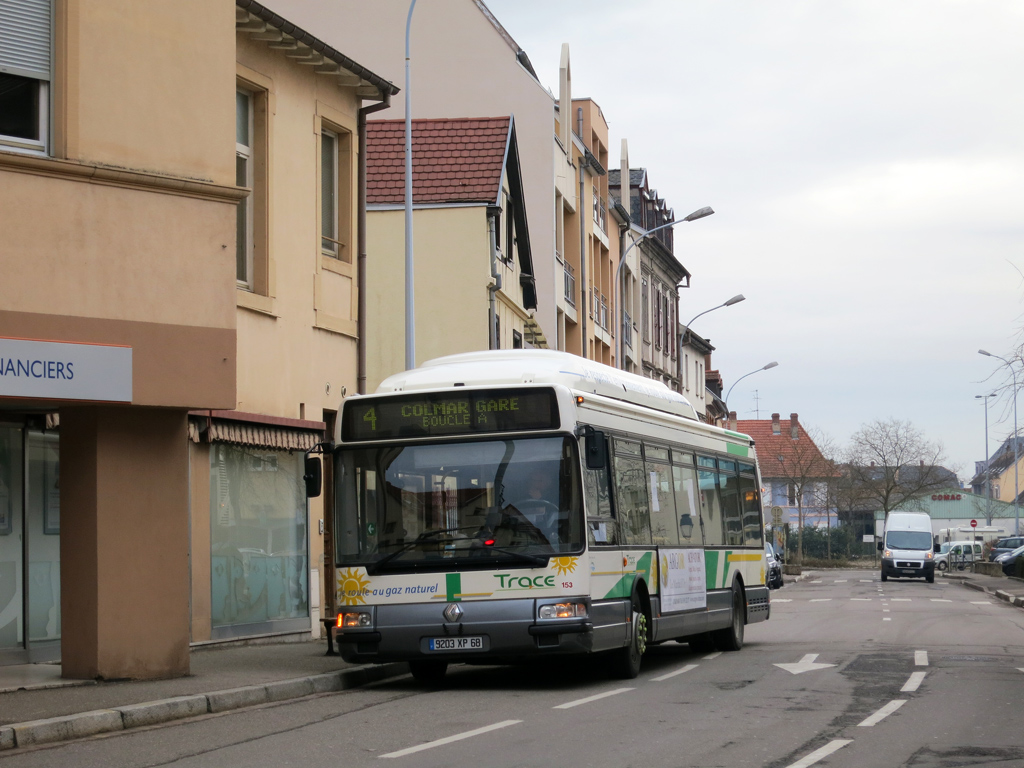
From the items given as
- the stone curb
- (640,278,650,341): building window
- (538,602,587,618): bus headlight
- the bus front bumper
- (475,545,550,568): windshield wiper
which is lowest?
the stone curb

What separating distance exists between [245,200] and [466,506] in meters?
7.26

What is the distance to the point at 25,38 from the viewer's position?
13070mm

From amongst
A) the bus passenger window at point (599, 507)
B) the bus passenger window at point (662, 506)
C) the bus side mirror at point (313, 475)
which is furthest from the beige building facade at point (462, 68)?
the bus passenger window at point (599, 507)

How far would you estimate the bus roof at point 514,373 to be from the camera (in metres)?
14.3

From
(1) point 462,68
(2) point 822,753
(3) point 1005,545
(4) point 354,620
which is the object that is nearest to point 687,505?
(4) point 354,620

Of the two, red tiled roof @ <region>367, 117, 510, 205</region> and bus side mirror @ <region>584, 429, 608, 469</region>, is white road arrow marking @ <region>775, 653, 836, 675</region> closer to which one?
bus side mirror @ <region>584, 429, 608, 469</region>

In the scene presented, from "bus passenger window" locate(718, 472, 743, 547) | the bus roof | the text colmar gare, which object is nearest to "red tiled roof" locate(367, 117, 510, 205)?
"bus passenger window" locate(718, 472, 743, 547)

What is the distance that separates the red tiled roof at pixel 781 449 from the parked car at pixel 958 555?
29.2 ft

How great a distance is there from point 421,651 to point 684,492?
199 inches

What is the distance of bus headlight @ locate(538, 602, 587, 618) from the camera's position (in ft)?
43.5

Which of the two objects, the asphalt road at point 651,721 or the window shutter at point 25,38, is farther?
the window shutter at point 25,38

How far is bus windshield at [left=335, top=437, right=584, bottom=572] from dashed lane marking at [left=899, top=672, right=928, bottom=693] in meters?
3.38

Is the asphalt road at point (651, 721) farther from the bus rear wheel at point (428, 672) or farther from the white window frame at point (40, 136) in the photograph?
the white window frame at point (40, 136)

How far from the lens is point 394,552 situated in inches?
541
